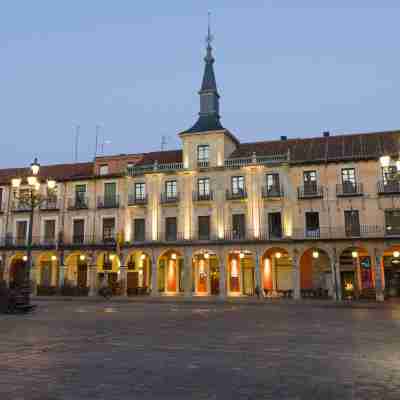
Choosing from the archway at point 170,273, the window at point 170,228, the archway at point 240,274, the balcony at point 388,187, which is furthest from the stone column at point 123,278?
the balcony at point 388,187

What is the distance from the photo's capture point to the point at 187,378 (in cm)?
723

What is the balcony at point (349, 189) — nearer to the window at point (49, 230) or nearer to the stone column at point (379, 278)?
the stone column at point (379, 278)

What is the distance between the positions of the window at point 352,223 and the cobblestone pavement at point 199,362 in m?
19.6

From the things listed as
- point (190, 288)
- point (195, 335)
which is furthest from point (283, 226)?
point (195, 335)

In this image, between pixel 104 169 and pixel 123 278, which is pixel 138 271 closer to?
pixel 123 278

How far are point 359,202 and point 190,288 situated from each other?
14.5 m

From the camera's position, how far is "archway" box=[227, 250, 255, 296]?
37375 millimetres

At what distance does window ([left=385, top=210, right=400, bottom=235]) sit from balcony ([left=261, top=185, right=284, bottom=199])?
7.83 metres

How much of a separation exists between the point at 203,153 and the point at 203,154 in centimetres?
8

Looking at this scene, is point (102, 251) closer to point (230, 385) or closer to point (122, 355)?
point (122, 355)

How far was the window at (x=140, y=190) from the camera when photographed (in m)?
39.1

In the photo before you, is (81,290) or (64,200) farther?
(64,200)

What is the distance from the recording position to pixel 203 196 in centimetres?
3725

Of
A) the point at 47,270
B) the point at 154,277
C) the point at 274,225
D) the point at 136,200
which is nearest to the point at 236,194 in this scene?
the point at 274,225
